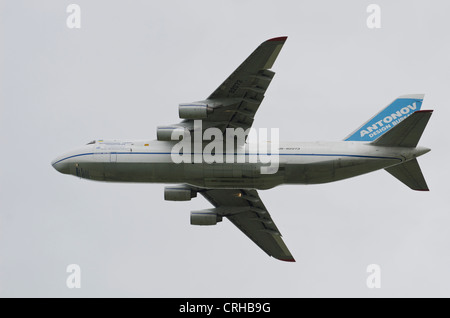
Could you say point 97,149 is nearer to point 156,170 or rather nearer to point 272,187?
point 156,170

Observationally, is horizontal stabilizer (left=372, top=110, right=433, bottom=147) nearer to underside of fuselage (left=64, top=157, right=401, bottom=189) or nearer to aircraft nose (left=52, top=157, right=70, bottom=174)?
underside of fuselage (left=64, top=157, right=401, bottom=189)

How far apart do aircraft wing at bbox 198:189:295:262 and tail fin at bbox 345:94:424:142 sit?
6668mm

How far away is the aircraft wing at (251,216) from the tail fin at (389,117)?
6.67 meters

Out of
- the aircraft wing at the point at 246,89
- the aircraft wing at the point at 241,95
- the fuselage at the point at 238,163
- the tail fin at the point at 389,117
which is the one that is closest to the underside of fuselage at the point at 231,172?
the fuselage at the point at 238,163

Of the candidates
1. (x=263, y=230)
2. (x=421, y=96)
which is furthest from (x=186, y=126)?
(x=421, y=96)

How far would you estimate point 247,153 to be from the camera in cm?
4038

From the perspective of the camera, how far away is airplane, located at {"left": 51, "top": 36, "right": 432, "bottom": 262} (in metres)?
38.8

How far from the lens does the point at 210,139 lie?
134ft

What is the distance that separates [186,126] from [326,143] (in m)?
6.53

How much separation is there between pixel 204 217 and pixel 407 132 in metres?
11.8

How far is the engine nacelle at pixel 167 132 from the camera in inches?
1587

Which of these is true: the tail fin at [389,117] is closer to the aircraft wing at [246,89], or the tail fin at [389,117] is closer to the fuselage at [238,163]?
the fuselage at [238,163]

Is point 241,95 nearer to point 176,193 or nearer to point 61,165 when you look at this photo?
point 176,193

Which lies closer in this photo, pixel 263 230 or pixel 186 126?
pixel 186 126
